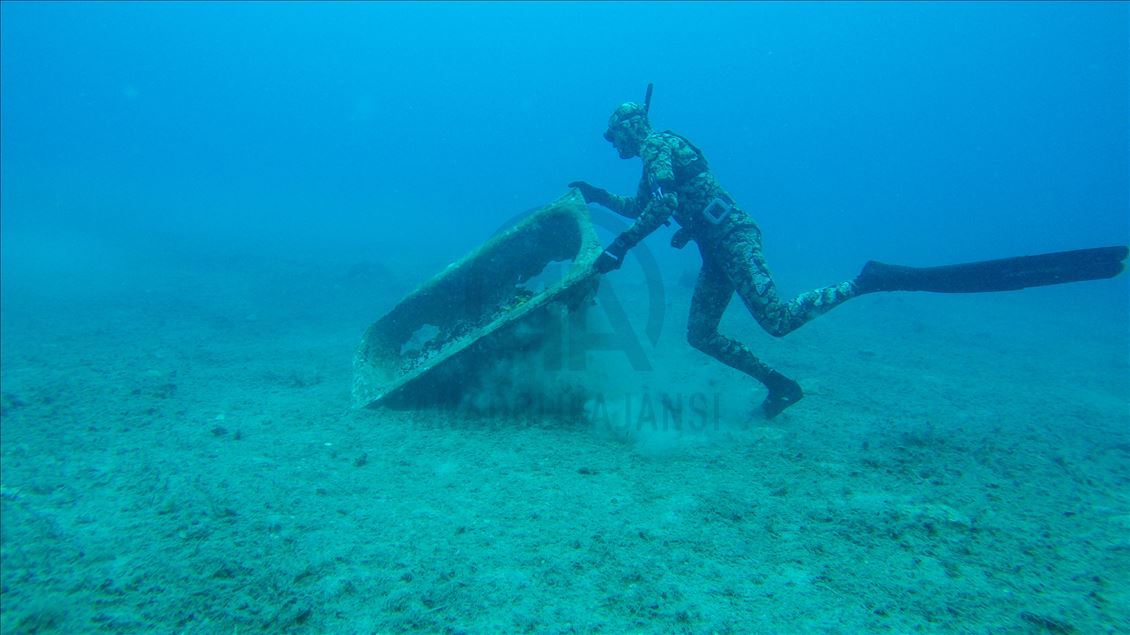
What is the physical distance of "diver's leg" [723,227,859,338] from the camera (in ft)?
14.4

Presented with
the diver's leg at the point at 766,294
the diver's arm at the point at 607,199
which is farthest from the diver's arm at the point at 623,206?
the diver's leg at the point at 766,294

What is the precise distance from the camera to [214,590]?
2.48m

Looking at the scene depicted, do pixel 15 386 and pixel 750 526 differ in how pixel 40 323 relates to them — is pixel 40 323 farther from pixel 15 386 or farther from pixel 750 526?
pixel 750 526

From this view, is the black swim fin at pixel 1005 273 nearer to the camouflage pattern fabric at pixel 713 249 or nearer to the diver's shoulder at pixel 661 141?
the camouflage pattern fabric at pixel 713 249

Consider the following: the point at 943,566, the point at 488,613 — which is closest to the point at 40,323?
the point at 488,613

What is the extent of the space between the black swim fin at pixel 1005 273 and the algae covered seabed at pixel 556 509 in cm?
130

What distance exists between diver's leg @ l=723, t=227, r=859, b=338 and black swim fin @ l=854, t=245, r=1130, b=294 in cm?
27

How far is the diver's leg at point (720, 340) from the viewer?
184 inches

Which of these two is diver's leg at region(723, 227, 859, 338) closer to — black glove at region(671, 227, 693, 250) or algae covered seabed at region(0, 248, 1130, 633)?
black glove at region(671, 227, 693, 250)

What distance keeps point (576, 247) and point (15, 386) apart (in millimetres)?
6478

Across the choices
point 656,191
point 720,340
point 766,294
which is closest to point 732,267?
point 766,294

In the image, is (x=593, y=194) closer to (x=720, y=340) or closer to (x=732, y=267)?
(x=732, y=267)

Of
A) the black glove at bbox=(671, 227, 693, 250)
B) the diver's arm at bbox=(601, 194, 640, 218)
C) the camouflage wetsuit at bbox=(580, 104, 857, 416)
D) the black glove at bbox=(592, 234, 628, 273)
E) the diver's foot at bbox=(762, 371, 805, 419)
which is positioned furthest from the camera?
the diver's arm at bbox=(601, 194, 640, 218)

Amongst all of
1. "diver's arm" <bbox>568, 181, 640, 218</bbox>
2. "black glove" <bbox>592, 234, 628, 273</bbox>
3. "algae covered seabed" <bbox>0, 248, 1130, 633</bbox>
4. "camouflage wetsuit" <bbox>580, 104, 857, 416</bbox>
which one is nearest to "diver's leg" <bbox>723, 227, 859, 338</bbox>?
"camouflage wetsuit" <bbox>580, 104, 857, 416</bbox>
